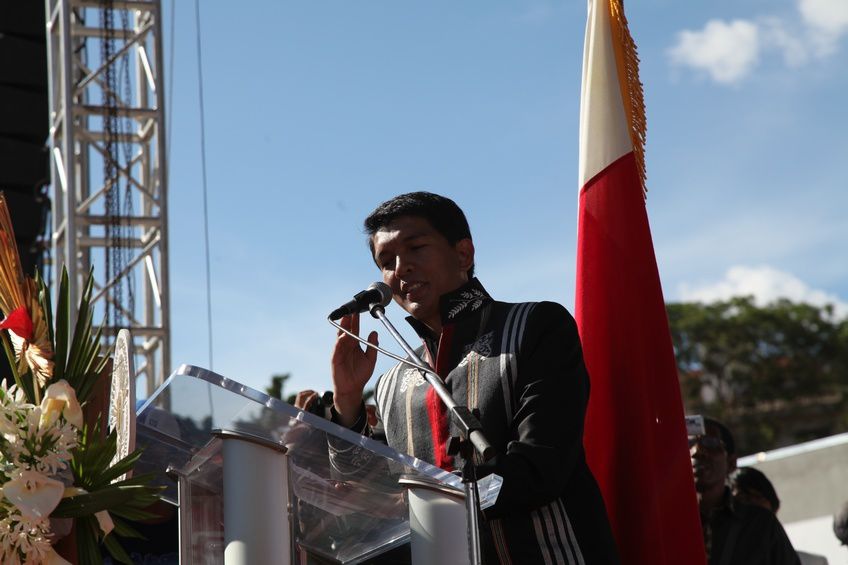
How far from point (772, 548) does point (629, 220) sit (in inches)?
76.1

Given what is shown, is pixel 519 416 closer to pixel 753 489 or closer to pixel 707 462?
pixel 707 462

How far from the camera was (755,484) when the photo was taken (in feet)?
20.2

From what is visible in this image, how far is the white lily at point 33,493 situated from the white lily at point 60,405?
0.11 meters

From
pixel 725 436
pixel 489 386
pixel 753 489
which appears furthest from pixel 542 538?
pixel 753 489

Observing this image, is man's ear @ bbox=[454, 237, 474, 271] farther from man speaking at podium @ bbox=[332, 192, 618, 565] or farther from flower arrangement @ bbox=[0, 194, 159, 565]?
flower arrangement @ bbox=[0, 194, 159, 565]

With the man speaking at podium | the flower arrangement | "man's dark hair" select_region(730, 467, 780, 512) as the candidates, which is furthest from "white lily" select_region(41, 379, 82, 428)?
"man's dark hair" select_region(730, 467, 780, 512)

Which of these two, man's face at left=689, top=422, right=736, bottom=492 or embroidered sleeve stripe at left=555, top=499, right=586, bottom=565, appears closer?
embroidered sleeve stripe at left=555, top=499, right=586, bottom=565

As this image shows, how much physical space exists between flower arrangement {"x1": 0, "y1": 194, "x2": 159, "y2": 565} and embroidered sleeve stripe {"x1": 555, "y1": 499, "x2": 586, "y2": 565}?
1.00 metres

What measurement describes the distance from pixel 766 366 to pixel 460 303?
128 ft

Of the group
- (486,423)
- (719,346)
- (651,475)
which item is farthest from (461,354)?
(719,346)

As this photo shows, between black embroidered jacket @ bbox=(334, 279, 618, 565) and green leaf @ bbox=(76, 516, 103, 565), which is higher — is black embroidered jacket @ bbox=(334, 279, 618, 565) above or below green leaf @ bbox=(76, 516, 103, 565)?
above

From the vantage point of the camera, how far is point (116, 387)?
2424 mm

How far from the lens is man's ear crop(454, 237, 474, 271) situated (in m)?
3.38

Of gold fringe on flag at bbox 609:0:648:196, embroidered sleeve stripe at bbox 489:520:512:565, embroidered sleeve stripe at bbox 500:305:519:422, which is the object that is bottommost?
embroidered sleeve stripe at bbox 489:520:512:565
